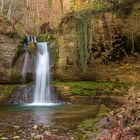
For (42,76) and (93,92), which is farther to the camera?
(42,76)

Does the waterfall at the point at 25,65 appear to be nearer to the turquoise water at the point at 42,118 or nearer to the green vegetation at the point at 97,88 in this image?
the green vegetation at the point at 97,88

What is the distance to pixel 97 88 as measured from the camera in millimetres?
21641

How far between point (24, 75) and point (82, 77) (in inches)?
143

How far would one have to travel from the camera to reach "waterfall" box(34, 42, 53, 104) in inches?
864

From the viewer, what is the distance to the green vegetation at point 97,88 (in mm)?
21297

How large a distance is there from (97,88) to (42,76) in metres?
3.61

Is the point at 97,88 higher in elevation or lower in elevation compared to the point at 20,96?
higher

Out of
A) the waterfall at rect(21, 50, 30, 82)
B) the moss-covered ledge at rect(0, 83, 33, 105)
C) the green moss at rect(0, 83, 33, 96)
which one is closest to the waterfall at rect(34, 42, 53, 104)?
the moss-covered ledge at rect(0, 83, 33, 105)

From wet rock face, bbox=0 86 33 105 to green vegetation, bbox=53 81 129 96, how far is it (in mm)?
1855

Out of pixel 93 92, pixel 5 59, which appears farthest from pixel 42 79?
pixel 93 92

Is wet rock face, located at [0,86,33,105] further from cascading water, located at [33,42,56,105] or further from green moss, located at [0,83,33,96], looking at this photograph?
cascading water, located at [33,42,56,105]

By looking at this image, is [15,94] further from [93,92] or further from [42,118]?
[42,118]

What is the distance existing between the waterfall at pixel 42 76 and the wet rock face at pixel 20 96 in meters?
0.36

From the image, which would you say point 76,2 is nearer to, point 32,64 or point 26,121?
point 32,64
